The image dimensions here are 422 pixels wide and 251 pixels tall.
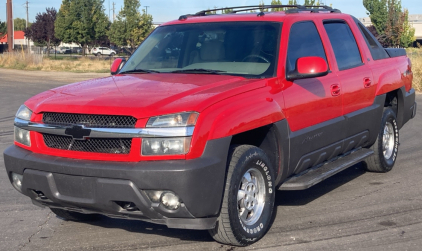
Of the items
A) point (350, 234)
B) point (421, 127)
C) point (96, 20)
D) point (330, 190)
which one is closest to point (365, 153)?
point (330, 190)

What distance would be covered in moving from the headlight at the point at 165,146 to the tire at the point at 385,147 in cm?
365

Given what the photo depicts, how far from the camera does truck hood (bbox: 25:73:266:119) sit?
410 cm

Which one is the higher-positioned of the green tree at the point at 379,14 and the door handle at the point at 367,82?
the green tree at the point at 379,14

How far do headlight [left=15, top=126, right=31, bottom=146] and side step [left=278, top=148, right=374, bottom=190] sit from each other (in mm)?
2200

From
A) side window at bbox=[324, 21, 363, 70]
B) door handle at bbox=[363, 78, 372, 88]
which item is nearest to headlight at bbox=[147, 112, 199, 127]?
side window at bbox=[324, 21, 363, 70]

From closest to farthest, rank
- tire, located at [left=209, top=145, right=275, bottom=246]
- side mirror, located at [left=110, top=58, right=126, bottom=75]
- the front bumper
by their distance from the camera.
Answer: the front bumper → tire, located at [left=209, top=145, right=275, bottom=246] → side mirror, located at [left=110, top=58, right=126, bottom=75]

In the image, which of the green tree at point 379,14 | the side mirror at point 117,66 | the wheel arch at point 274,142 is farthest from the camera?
the green tree at point 379,14

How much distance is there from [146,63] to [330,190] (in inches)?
98.3

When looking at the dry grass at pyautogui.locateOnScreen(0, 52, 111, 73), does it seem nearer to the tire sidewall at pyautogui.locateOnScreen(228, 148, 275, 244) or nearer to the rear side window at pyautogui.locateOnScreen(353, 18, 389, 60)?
the rear side window at pyautogui.locateOnScreen(353, 18, 389, 60)

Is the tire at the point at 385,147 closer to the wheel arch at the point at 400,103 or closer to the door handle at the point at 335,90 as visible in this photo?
the wheel arch at the point at 400,103

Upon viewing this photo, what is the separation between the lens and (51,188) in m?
4.28

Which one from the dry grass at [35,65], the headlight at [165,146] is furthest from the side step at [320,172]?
the dry grass at [35,65]

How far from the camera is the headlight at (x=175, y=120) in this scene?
3.99m

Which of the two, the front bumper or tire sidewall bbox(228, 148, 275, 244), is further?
tire sidewall bbox(228, 148, 275, 244)
